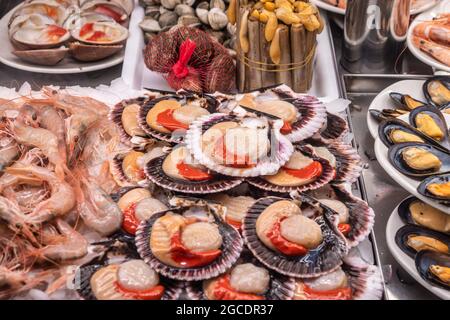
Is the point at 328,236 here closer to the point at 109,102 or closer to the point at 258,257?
the point at 258,257

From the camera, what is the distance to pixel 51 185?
59.9 inches

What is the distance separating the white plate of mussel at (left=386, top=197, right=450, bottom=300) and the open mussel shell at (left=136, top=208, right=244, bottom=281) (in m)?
0.44

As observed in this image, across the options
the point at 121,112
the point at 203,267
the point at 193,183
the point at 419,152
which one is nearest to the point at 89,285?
the point at 203,267

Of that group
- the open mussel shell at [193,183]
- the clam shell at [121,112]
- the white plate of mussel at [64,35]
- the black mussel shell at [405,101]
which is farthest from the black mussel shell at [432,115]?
the white plate of mussel at [64,35]

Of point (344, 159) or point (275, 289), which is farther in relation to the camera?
point (344, 159)

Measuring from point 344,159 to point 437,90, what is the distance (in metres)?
0.51

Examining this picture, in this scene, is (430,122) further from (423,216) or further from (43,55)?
(43,55)

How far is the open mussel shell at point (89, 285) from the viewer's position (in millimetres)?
1278

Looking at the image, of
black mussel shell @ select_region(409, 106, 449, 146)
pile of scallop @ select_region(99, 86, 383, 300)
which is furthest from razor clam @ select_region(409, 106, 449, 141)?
pile of scallop @ select_region(99, 86, 383, 300)

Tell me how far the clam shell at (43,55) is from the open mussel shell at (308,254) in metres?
1.23

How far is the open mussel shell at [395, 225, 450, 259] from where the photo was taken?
146 cm

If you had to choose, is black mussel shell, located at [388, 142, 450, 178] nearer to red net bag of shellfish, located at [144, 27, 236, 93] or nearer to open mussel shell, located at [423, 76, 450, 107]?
open mussel shell, located at [423, 76, 450, 107]

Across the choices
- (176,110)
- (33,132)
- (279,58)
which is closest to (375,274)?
(176,110)

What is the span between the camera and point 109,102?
6.43 ft
